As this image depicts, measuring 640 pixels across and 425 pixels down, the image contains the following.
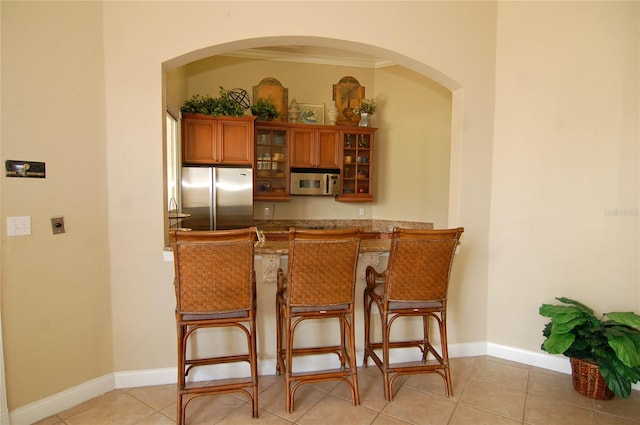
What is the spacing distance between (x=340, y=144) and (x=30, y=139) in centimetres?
344

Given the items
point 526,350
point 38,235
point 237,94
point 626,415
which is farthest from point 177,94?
point 626,415

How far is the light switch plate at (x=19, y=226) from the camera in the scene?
1.84 metres

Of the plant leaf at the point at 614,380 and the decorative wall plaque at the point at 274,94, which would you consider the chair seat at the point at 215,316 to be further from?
the decorative wall plaque at the point at 274,94

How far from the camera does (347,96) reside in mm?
4980

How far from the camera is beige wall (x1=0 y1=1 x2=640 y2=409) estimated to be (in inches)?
76.7

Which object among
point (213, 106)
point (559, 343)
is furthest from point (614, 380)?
point (213, 106)

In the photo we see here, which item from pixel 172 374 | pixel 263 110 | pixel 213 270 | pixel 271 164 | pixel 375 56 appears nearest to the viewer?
pixel 213 270

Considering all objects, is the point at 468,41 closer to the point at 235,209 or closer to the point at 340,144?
the point at 340,144

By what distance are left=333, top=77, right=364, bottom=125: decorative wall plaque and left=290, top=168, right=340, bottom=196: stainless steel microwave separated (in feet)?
3.24

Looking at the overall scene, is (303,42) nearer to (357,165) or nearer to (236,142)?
(236,142)

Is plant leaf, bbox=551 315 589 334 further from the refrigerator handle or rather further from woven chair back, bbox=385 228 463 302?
the refrigerator handle

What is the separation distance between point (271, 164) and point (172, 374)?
9.50 feet

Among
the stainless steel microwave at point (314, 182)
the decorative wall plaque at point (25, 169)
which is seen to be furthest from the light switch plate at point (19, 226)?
the stainless steel microwave at point (314, 182)

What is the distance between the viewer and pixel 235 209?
408cm
